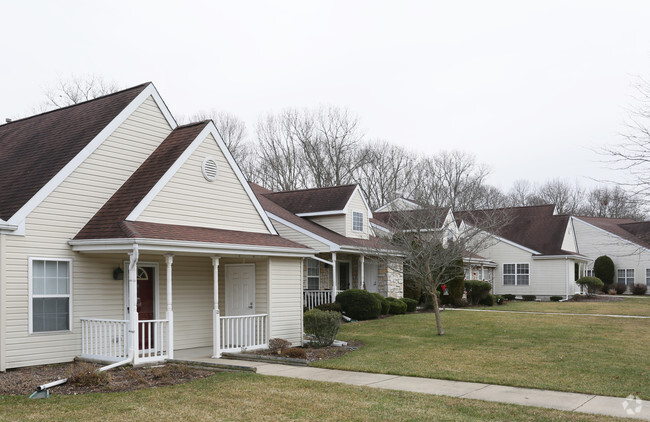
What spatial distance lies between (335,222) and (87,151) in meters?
15.1

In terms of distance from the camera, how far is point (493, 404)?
9578mm

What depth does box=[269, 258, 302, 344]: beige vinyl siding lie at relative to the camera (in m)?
16.6

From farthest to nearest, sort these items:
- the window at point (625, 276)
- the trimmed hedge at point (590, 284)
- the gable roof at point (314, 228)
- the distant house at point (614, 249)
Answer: the window at point (625, 276)
the distant house at point (614, 249)
the trimmed hedge at point (590, 284)
the gable roof at point (314, 228)

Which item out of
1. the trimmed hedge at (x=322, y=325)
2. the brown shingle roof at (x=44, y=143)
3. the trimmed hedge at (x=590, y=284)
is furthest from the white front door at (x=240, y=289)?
the trimmed hedge at (x=590, y=284)

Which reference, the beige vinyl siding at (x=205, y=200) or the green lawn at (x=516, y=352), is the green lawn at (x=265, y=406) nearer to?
the green lawn at (x=516, y=352)

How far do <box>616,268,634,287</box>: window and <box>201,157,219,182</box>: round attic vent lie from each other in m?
38.6

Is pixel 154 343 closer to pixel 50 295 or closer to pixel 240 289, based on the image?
pixel 50 295

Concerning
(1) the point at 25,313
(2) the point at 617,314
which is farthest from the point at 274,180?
(1) the point at 25,313

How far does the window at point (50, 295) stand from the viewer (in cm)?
1301

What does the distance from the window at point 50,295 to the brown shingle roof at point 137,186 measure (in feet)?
2.94

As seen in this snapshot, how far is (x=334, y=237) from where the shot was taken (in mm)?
26172

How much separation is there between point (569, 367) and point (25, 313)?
11.6m

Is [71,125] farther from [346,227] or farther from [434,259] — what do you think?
[346,227]

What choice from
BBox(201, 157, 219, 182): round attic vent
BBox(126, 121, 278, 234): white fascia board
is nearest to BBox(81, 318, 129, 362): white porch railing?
BBox(126, 121, 278, 234): white fascia board
